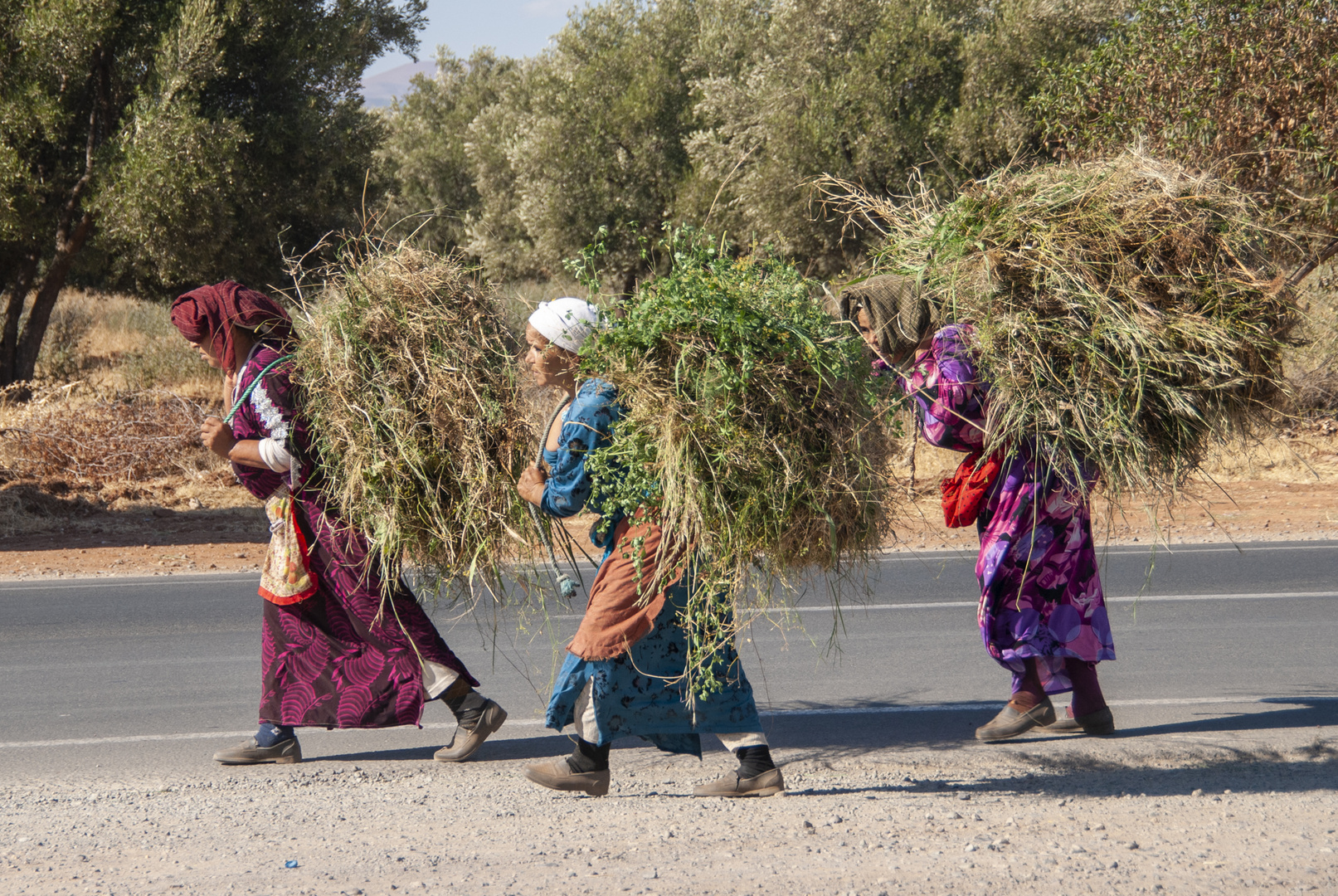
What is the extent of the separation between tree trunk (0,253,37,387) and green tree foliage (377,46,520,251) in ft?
52.9

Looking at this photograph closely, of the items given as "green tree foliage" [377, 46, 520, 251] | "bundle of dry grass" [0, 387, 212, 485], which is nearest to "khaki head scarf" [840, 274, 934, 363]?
"bundle of dry grass" [0, 387, 212, 485]

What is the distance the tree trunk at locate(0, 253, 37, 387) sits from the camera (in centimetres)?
1703

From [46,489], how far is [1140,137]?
1185cm

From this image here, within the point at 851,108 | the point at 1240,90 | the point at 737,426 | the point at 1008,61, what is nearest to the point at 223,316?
the point at 737,426

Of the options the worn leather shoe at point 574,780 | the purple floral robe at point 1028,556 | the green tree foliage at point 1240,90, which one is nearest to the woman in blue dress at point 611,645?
the worn leather shoe at point 574,780

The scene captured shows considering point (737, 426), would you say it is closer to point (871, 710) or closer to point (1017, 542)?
point (1017, 542)

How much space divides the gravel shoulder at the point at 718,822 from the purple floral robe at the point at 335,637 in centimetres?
26

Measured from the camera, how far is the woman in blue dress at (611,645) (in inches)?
141

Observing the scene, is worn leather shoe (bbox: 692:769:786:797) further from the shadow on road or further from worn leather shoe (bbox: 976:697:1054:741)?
worn leather shoe (bbox: 976:697:1054:741)

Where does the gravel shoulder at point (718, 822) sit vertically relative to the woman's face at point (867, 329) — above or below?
below

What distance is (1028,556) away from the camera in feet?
13.8

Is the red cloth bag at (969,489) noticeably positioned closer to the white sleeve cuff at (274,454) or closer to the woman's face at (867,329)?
the woman's face at (867,329)

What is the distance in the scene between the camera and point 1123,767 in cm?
429

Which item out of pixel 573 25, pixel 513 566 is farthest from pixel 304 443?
pixel 573 25
